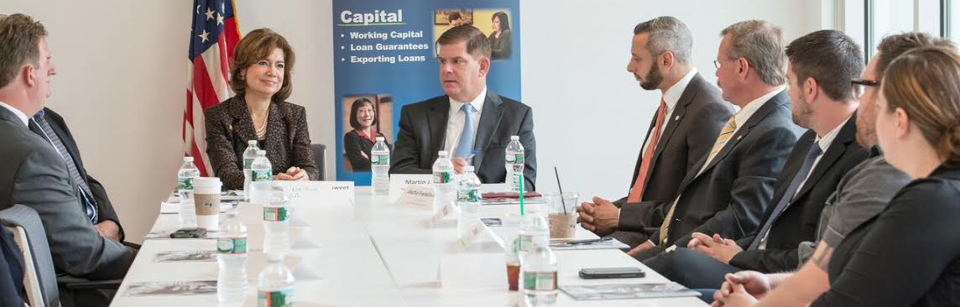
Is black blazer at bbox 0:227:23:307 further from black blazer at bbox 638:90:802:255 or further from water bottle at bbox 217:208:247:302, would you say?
black blazer at bbox 638:90:802:255

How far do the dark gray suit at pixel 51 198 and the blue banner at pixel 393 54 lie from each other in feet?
11.0

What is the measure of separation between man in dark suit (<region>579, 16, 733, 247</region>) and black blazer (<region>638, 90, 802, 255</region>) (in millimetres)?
382

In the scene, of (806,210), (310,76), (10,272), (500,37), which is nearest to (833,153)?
(806,210)

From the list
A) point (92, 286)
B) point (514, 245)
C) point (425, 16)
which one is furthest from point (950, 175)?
point (425, 16)

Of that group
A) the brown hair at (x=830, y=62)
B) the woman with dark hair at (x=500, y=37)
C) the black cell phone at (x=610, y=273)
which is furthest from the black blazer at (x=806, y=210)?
the woman with dark hair at (x=500, y=37)

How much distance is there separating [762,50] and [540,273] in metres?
2.30

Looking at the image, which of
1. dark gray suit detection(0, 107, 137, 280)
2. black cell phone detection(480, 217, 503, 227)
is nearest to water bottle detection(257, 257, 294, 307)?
dark gray suit detection(0, 107, 137, 280)

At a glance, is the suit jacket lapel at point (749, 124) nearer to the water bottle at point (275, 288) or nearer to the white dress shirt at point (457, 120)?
the white dress shirt at point (457, 120)

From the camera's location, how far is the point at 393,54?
22.4 feet

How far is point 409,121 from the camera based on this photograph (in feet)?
18.3

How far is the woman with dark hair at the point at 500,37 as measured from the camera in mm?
6766

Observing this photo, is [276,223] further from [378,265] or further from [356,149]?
[356,149]

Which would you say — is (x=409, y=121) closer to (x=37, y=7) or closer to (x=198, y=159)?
(x=198, y=159)

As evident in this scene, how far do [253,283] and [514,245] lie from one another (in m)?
0.62
